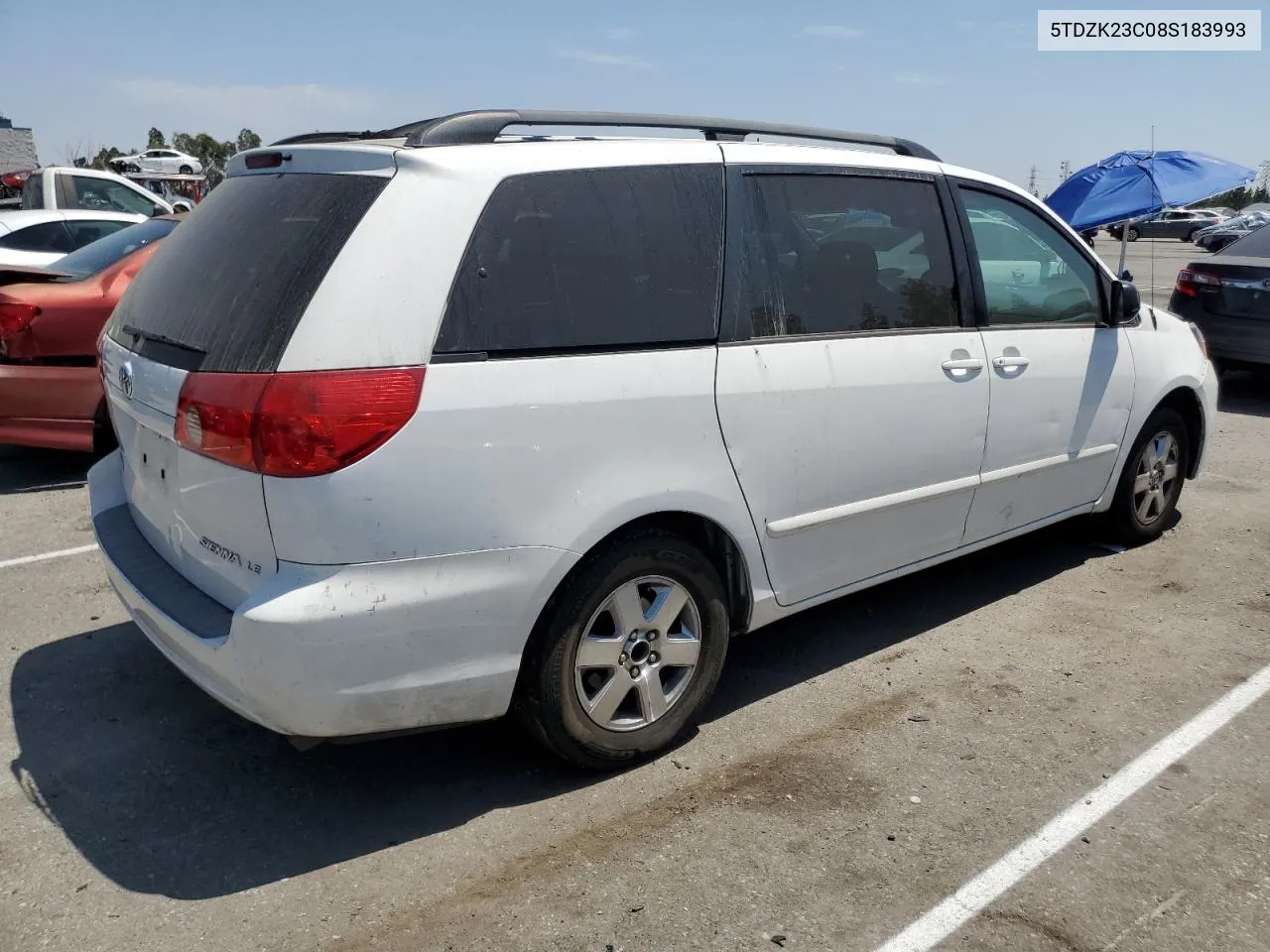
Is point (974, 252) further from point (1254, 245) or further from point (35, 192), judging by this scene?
point (35, 192)

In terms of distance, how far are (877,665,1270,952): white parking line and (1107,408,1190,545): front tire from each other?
1440mm

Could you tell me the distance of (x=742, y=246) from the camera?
3547mm

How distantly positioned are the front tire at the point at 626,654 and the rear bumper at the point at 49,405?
4421 mm

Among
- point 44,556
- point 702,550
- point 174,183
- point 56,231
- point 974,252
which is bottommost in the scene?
point 44,556

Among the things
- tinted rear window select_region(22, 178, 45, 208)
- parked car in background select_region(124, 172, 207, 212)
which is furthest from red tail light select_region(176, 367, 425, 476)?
parked car in background select_region(124, 172, 207, 212)

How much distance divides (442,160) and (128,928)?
2067 millimetres

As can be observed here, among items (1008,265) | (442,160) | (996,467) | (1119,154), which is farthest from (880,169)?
(1119,154)

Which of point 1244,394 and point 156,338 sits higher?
point 156,338

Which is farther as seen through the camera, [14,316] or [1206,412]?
[14,316]

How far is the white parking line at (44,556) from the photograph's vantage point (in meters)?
5.34

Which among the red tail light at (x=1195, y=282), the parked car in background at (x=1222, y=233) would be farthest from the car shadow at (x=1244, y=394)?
the parked car in background at (x=1222, y=233)

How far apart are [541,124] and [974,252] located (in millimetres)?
1908

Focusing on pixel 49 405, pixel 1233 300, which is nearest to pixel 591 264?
pixel 49 405

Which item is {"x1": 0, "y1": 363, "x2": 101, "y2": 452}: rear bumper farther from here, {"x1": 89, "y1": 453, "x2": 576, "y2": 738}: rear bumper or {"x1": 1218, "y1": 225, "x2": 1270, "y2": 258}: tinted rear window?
{"x1": 1218, "y1": 225, "x2": 1270, "y2": 258}: tinted rear window
